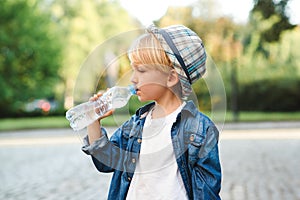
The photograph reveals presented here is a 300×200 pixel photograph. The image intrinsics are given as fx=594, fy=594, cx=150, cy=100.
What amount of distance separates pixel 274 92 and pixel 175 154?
96.7 ft

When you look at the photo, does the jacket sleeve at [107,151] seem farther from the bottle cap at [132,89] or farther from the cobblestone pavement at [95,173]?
the cobblestone pavement at [95,173]

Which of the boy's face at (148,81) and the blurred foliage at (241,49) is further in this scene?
the blurred foliage at (241,49)

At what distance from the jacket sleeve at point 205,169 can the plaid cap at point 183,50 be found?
0.29m

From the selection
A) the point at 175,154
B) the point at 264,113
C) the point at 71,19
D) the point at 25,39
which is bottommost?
the point at 175,154

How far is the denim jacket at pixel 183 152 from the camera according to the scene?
8.11 ft

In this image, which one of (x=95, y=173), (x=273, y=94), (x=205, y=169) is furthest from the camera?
(x=273, y=94)

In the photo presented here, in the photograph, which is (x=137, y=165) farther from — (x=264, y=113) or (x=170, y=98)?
(x=264, y=113)

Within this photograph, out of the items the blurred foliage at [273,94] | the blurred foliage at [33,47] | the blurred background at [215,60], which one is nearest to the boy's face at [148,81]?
the blurred background at [215,60]

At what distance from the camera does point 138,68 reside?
253 centimetres

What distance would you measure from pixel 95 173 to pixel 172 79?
7.54 meters

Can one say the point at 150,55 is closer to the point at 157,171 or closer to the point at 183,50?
the point at 183,50

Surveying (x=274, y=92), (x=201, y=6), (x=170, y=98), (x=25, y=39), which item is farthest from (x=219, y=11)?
(x=170, y=98)

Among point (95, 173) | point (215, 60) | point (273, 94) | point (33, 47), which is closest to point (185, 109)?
point (95, 173)

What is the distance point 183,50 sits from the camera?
8.17 ft
